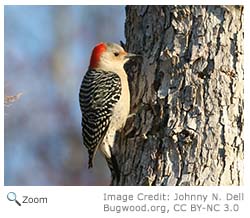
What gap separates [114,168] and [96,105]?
10.3 inches

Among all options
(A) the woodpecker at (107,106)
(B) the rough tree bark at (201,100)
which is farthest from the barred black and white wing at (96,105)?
(B) the rough tree bark at (201,100)

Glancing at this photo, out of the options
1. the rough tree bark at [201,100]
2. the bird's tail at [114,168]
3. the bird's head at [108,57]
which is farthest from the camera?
the bird's head at [108,57]

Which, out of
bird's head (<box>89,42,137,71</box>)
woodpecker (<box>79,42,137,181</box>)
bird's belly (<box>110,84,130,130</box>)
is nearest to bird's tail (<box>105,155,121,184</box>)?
woodpecker (<box>79,42,137,181</box>)

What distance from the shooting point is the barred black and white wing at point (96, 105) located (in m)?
2.67

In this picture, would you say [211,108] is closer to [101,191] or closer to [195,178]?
[195,178]

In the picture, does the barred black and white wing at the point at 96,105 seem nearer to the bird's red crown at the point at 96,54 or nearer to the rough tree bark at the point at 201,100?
the bird's red crown at the point at 96,54

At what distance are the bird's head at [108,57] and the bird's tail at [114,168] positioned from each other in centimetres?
37

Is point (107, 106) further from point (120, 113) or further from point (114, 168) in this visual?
point (114, 168)

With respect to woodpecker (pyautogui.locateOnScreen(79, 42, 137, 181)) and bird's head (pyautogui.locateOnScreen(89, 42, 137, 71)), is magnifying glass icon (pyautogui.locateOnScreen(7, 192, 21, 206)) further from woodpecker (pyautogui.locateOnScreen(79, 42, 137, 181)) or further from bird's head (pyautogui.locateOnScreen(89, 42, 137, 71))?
bird's head (pyautogui.locateOnScreen(89, 42, 137, 71))

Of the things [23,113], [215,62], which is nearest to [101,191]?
[215,62]

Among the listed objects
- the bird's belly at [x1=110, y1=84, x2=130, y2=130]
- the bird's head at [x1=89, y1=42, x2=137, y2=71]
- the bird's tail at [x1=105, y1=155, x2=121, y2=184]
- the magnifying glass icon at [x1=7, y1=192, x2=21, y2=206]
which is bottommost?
the magnifying glass icon at [x1=7, y1=192, x2=21, y2=206]

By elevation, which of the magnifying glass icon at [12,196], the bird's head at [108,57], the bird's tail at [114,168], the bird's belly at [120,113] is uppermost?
the bird's head at [108,57]

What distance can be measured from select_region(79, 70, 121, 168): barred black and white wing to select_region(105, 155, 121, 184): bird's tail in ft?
0.23

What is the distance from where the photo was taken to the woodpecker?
8.75ft
